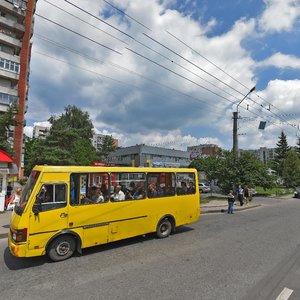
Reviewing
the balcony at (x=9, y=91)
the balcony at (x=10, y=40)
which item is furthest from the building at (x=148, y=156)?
the balcony at (x=10, y=40)

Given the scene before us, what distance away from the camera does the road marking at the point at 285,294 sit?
4804 millimetres

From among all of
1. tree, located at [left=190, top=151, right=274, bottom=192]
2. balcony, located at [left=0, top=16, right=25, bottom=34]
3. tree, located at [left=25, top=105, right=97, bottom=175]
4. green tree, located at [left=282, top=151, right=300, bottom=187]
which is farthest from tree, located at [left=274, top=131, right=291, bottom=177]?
balcony, located at [left=0, top=16, right=25, bottom=34]

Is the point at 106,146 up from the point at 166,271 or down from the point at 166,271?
up

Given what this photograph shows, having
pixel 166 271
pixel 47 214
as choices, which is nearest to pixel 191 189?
pixel 166 271

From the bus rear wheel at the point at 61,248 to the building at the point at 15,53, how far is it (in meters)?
36.0

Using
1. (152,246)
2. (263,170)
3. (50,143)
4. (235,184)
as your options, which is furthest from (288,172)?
(152,246)

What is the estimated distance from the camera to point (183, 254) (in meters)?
7.49

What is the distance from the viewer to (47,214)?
6.80m

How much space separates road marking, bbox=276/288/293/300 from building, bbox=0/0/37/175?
1581 inches

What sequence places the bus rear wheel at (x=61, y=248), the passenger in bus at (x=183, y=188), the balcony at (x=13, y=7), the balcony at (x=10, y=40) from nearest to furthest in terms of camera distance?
1. the bus rear wheel at (x=61, y=248)
2. the passenger in bus at (x=183, y=188)
3. the balcony at (x=13, y=7)
4. the balcony at (x=10, y=40)

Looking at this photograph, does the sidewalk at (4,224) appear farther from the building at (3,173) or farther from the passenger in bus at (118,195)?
the passenger in bus at (118,195)

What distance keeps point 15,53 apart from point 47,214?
4522 cm

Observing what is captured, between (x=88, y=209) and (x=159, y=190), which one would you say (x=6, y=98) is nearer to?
(x=159, y=190)

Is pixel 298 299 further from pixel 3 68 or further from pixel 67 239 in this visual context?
pixel 3 68
